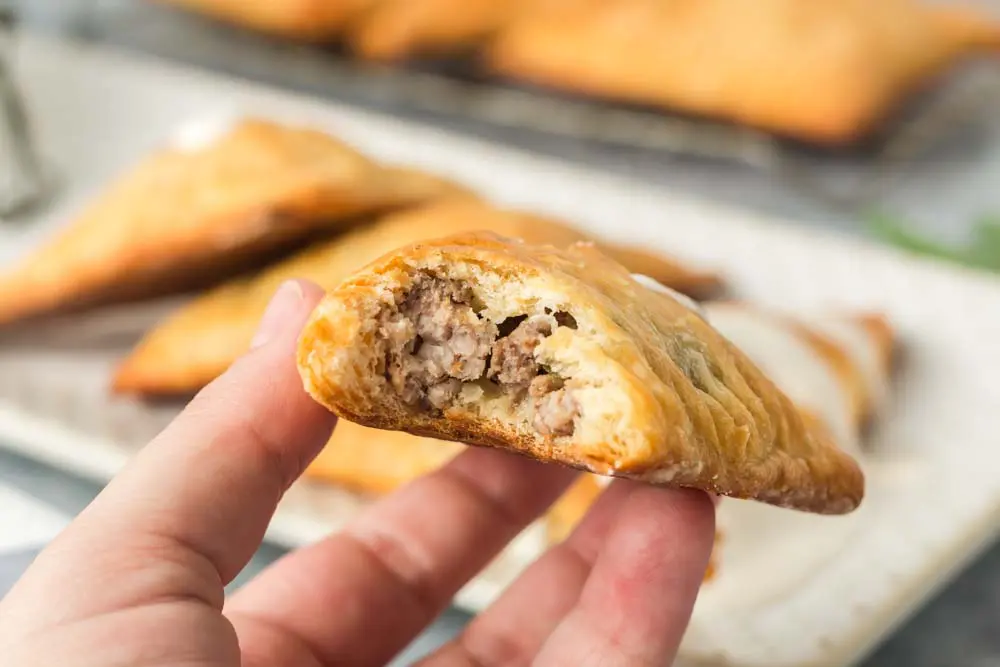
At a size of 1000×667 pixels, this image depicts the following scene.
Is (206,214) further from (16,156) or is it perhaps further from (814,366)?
(814,366)

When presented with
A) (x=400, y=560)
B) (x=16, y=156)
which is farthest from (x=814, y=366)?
(x=16, y=156)

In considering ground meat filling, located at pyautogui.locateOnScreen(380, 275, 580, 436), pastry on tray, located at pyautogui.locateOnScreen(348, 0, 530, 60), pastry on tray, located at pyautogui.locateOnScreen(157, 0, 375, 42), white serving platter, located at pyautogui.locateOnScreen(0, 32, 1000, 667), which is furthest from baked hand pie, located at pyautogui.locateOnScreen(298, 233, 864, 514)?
pastry on tray, located at pyautogui.locateOnScreen(157, 0, 375, 42)

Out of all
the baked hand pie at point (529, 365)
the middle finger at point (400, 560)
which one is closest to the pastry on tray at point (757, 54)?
the middle finger at point (400, 560)

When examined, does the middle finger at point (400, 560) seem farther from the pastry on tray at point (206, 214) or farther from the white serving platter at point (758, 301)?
the pastry on tray at point (206, 214)

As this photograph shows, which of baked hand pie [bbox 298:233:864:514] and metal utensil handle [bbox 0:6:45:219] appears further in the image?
metal utensil handle [bbox 0:6:45:219]

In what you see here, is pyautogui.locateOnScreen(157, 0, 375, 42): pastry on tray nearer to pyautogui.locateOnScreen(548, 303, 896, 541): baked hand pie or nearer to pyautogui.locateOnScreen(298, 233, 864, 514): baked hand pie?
pyautogui.locateOnScreen(548, 303, 896, 541): baked hand pie

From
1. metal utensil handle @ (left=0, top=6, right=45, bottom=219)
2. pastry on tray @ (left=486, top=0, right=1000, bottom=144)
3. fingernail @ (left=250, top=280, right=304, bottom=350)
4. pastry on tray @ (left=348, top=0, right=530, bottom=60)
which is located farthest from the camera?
pastry on tray @ (left=348, top=0, right=530, bottom=60)

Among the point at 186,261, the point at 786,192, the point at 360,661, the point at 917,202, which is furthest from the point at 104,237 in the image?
the point at 917,202
